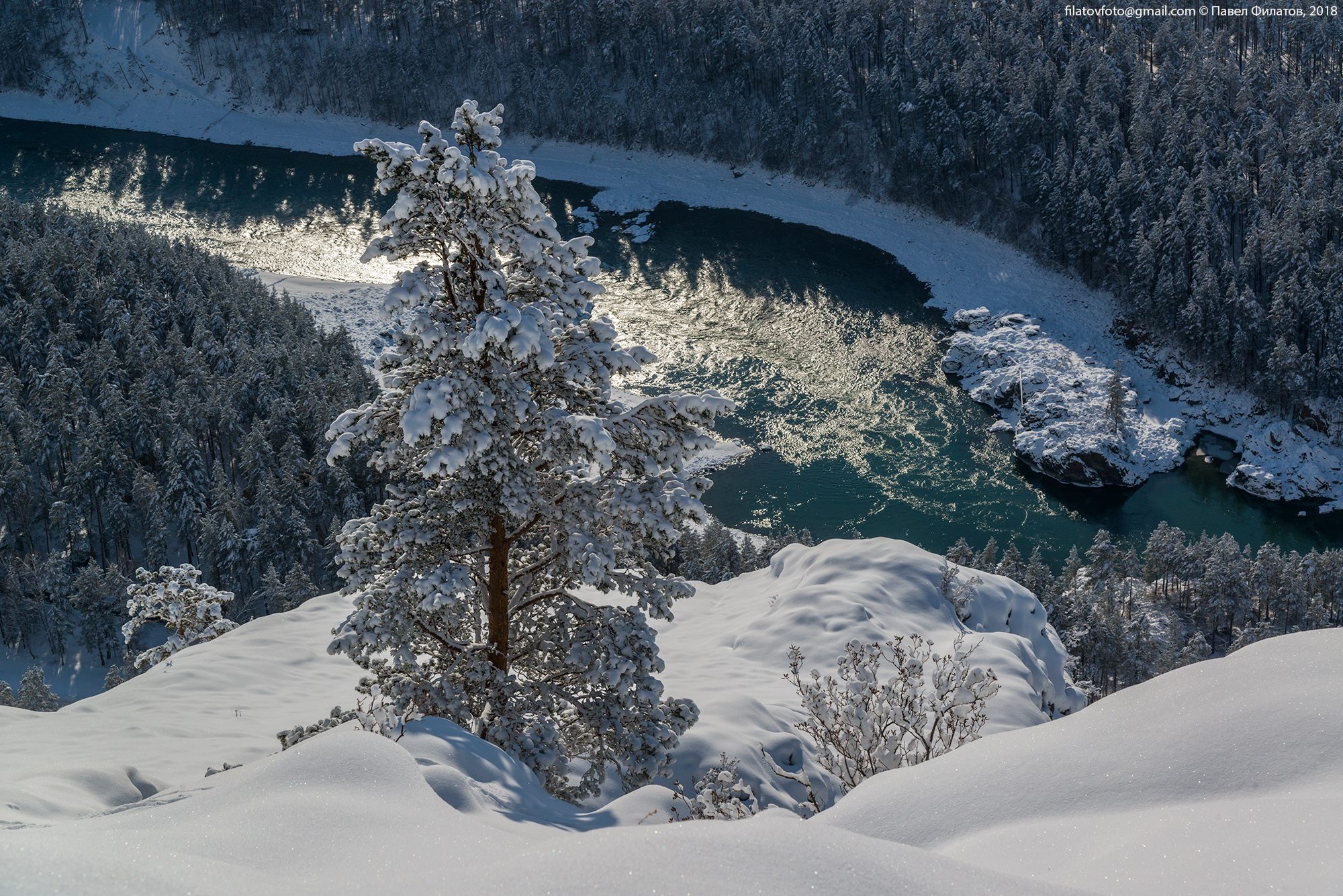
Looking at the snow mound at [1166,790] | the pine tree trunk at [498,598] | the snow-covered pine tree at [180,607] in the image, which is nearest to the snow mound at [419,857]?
the snow mound at [1166,790]

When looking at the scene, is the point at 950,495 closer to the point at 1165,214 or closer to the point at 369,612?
the point at 1165,214

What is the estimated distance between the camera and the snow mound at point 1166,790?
5.95 metres

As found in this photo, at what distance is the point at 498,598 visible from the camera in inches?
582

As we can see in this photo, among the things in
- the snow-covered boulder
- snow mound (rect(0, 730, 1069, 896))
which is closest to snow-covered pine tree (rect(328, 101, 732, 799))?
snow mound (rect(0, 730, 1069, 896))

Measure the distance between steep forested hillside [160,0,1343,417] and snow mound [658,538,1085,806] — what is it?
176ft

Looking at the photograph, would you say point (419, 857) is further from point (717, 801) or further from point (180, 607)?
point (180, 607)

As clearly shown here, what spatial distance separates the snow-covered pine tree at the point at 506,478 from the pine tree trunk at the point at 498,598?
0.08 ft

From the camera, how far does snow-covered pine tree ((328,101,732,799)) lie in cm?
1269

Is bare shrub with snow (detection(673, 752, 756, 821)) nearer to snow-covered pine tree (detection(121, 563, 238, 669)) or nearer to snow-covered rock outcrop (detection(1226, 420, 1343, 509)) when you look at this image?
snow-covered pine tree (detection(121, 563, 238, 669))

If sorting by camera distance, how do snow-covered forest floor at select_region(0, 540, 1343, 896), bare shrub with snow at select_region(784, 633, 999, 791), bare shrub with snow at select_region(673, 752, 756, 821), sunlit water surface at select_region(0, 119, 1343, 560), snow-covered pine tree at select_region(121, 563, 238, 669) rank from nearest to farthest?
snow-covered forest floor at select_region(0, 540, 1343, 896) < bare shrub with snow at select_region(673, 752, 756, 821) < bare shrub with snow at select_region(784, 633, 999, 791) < snow-covered pine tree at select_region(121, 563, 238, 669) < sunlit water surface at select_region(0, 119, 1343, 560)

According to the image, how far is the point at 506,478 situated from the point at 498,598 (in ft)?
8.14

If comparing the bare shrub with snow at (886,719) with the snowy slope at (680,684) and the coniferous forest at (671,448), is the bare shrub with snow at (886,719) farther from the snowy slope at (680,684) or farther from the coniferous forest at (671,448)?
the snowy slope at (680,684)

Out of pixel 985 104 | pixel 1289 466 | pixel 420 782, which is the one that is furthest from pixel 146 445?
pixel 985 104

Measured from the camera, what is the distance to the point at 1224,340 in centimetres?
6975
